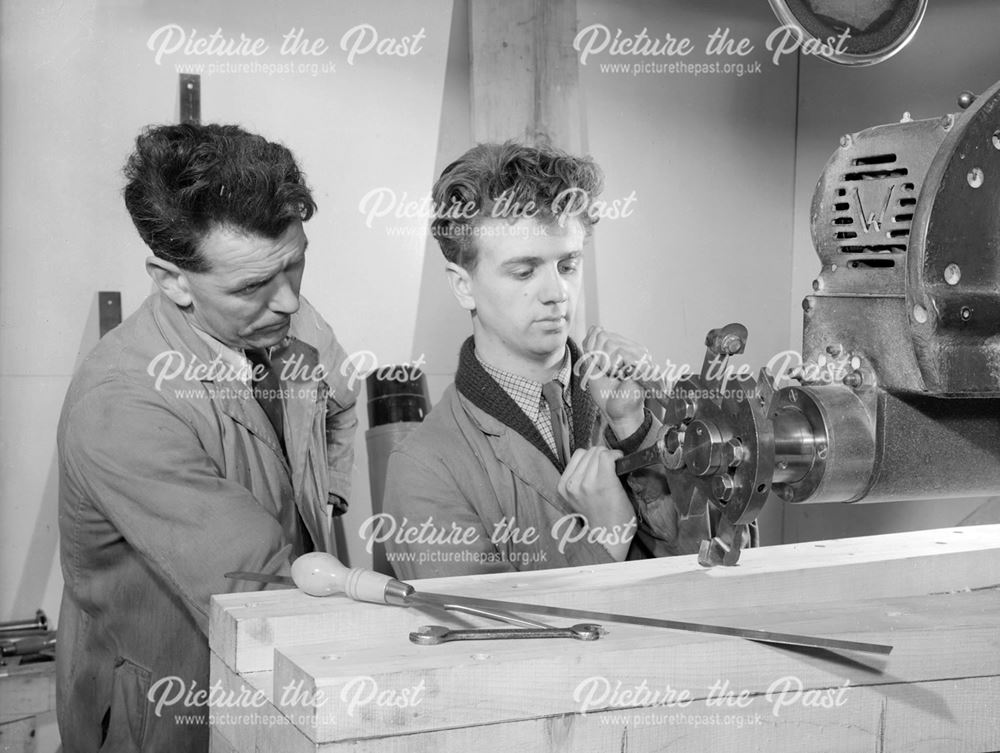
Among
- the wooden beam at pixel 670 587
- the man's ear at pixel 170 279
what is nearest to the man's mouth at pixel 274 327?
the man's ear at pixel 170 279

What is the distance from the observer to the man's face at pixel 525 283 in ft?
7.51

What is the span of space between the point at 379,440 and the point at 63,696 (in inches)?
54.5

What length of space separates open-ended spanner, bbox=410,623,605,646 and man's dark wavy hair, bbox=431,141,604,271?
118 cm

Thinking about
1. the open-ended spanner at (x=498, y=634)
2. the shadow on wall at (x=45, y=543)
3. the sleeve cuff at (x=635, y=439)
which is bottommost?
the shadow on wall at (x=45, y=543)

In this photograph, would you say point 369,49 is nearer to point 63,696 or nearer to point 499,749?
point 63,696

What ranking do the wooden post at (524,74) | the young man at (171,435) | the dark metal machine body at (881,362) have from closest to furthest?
1. the dark metal machine body at (881,362)
2. the young man at (171,435)
3. the wooden post at (524,74)

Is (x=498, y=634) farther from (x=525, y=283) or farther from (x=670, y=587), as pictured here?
(x=525, y=283)

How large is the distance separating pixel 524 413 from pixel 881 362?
1159mm

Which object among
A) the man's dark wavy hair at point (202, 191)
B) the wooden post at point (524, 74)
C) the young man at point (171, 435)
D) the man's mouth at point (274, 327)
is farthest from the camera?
the wooden post at point (524, 74)

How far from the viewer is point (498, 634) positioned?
1245 mm

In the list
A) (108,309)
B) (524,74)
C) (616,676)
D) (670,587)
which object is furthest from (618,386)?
(108,309)

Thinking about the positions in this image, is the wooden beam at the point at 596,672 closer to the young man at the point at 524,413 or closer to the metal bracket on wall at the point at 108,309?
the young man at the point at 524,413

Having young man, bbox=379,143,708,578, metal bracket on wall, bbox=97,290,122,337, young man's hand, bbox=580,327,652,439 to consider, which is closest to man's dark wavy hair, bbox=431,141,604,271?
young man, bbox=379,143,708,578

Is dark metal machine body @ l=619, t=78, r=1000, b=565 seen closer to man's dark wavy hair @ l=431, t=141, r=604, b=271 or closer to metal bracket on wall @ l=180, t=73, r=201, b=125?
man's dark wavy hair @ l=431, t=141, r=604, b=271
